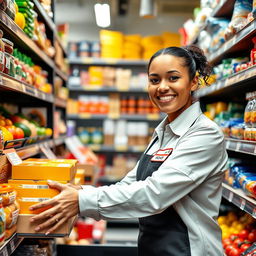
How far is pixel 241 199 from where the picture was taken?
2.20 m

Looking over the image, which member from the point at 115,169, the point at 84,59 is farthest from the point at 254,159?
the point at 84,59

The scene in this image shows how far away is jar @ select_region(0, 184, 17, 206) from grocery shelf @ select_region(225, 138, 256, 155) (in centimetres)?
127

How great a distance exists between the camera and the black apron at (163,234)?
162cm

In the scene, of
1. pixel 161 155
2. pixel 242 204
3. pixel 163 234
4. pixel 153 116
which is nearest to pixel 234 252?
pixel 242 204

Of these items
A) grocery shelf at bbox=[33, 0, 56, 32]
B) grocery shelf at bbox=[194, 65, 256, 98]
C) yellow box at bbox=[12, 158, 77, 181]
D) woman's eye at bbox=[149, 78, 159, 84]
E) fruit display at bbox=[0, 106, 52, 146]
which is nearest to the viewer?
yellow box at bbox=[12, 158, 77, 181]

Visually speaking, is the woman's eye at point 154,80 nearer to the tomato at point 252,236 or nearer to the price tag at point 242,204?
the price tag at point 242,204

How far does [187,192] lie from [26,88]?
1.22 m

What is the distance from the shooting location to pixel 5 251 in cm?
150

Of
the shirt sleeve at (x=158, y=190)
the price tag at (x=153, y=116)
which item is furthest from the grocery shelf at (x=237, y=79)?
the price tag at (x=153, y=116)

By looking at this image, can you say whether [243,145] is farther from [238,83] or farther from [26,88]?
[26,88]

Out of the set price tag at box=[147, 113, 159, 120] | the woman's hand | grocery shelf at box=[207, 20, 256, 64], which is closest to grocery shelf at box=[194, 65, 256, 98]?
grocery shelf at box=[207, 20, 256, 64]

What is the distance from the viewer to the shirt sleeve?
5.11ft

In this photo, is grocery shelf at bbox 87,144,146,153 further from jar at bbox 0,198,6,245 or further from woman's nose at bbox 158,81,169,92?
jar at bbox 0,198,6,245

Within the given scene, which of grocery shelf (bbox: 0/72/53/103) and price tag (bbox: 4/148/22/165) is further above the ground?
grocery shelf (bbox: 0/72/53/103)
